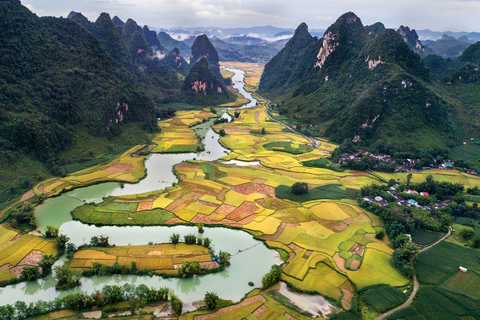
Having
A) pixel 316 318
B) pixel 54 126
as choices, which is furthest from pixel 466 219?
pixel 54 126

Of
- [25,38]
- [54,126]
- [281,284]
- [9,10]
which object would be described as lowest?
[281,284]

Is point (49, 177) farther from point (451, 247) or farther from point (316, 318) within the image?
→ point (451, 247)

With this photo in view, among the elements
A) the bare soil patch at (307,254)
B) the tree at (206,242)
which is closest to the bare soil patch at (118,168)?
the tree at (206,242)

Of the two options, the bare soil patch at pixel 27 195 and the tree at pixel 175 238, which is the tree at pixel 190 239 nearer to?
the tree at pixel 175 238

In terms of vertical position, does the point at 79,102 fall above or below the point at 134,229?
above

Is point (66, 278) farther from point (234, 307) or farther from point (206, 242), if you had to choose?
point (234, 307)

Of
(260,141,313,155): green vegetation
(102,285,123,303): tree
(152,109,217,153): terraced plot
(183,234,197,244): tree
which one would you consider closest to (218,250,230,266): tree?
(183,234,197,244): tree
